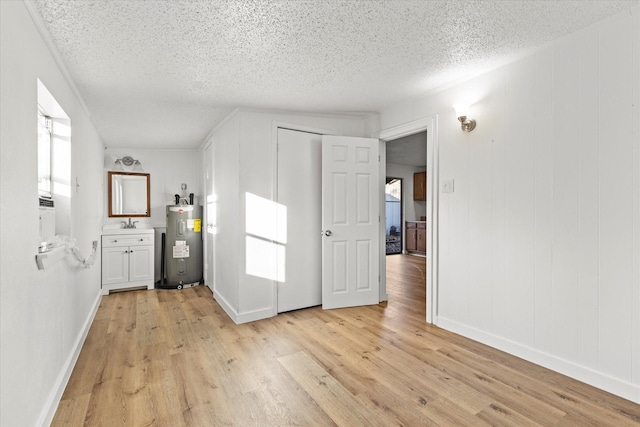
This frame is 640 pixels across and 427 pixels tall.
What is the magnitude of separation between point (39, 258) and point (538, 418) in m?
2.86

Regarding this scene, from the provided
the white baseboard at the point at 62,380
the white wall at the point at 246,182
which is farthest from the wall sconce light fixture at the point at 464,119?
the white baseboard at the point at 62,380

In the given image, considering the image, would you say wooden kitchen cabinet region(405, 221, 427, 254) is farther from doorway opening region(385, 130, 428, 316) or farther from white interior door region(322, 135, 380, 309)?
white interior door region(322, 135, 380, 309)

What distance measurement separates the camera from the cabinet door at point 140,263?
16.0 feet

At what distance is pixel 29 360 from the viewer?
5.17ft

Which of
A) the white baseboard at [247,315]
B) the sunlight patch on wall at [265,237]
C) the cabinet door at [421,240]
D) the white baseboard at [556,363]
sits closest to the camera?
the white baseboard at [556,363]

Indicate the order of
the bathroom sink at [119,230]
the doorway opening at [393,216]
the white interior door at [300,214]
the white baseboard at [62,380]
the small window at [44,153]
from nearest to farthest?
the white baseboard at [62,380] < the small window at [44,153] < the white interior door at [300,214] < the bathroom sink at [119,230] < the doorway opening at [393,216]

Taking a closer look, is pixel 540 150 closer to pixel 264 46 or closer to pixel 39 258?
pixel 264 46

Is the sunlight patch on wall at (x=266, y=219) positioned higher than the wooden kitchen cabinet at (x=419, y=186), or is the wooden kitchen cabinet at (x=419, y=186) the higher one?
the wooden kitchen cabinet at (x=419, y=186)

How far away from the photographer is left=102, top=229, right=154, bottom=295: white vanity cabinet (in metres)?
4.73

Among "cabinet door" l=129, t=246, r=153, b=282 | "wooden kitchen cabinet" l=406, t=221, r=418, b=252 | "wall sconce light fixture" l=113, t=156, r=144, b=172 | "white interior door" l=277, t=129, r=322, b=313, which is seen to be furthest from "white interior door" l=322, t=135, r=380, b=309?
"wooden kitchen cabinet" l=406, t=221, r=418, b=252

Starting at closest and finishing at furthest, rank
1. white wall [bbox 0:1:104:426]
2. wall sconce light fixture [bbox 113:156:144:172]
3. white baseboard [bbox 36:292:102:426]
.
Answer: white wall [bbox 0:1:104:426], white baseboard [bbox 36:292:102:426], wall sconce light fixture [bbox 113:156:144:172]

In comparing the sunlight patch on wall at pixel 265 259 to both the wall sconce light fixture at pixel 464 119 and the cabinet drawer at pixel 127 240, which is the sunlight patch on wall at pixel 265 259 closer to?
the wall sconce light fixture at pixel 464 119

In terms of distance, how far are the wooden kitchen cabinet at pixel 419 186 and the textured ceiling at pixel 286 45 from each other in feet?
18.3

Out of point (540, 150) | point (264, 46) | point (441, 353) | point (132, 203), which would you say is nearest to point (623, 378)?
point (441, 353)
